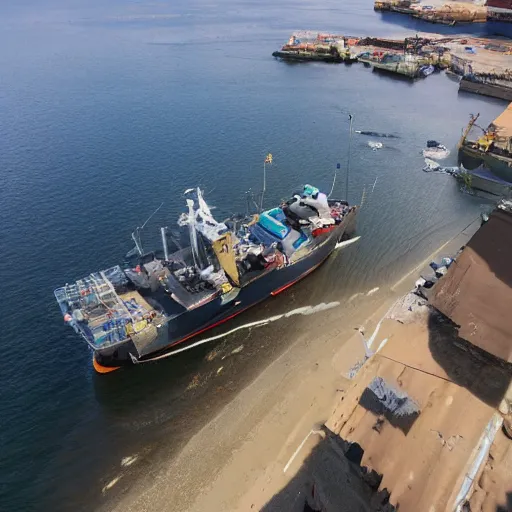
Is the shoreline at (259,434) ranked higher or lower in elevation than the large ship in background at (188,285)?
lower

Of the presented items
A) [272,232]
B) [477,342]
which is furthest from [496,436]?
[272,232]

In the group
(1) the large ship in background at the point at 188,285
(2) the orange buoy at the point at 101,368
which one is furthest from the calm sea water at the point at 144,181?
(1) the large ship in background at the point at 188,285

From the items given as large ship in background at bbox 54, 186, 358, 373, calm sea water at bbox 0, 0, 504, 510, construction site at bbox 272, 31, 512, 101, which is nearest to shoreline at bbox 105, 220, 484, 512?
calm sea water at bbox 0, 0, 504, 510

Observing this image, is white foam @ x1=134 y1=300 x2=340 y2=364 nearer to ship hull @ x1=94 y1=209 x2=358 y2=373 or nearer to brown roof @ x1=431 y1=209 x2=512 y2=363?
ship hull @ x1=94 y1=209 x2=358 y2=373

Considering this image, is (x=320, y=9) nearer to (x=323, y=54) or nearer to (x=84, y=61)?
(x=323, y=54)

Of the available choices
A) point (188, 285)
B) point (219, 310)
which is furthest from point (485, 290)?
point (188, 285)

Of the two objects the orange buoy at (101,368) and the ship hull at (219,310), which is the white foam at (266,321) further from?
the orange buoy at (101,368)

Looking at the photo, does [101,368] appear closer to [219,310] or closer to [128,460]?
[128,460]
